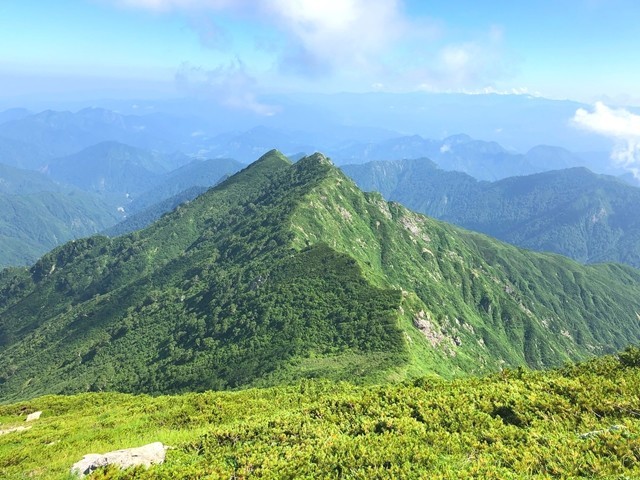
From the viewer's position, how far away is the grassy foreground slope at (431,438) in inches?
868

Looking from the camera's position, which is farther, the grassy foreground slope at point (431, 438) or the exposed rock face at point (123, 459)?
the exposed rock face at point (123, 459)

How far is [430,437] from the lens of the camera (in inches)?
1062

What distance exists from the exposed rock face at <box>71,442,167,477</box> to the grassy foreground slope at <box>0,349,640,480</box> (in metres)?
1.29

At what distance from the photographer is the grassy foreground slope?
22047 mm

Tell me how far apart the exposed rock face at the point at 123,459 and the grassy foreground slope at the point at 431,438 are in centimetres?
129

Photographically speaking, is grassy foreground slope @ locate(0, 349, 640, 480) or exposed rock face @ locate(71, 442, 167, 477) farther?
exposed rock face @ locate(71, 442, 167, 477)

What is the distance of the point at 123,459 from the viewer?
2752 centimetres

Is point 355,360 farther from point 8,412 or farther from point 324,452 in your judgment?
point 324,452

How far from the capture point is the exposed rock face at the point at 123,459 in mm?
26578

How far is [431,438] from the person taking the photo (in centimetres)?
2686

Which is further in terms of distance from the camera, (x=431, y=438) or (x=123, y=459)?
(x=123, y=459)

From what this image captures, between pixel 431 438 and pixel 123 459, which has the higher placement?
pixel 431 438

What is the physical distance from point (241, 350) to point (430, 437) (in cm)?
12902

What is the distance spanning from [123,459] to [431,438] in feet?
68.3
